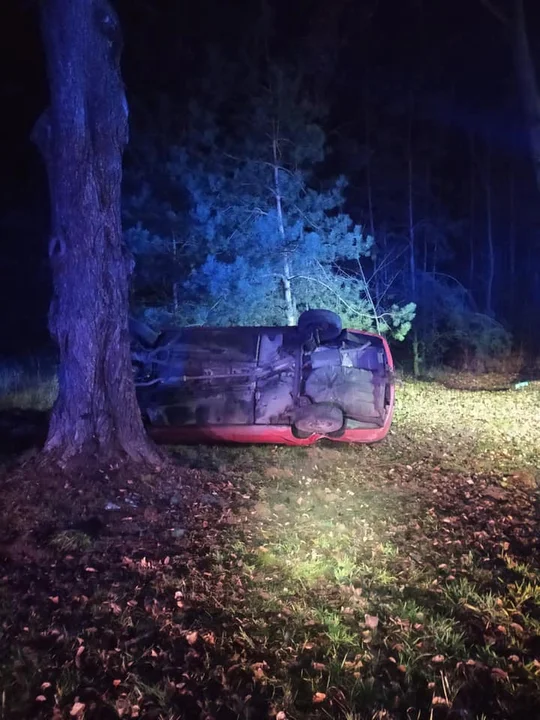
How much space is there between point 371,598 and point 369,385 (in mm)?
3922

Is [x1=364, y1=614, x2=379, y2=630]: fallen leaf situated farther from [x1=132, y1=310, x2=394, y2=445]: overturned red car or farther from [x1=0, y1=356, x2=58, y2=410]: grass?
[x1=0, y1=356, x2=58, y2=410]: grass

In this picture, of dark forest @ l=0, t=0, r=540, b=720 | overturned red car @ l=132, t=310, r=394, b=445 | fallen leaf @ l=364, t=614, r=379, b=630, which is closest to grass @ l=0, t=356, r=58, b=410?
dark forest @ l=0, t=0, r=540, b=720

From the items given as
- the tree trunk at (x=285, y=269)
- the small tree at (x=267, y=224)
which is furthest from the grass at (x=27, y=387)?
the tree trunk at (x=285, y=269)

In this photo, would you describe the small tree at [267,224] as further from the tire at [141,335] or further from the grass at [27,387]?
the tire at [141,335]

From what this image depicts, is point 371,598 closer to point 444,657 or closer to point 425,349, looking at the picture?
point 444,657

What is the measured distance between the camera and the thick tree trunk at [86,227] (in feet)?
20.1

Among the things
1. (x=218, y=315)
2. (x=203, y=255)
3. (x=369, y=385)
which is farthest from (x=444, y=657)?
(x=203, y=255)

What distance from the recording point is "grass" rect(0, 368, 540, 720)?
3.21 m

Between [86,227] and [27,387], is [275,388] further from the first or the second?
[27,387]

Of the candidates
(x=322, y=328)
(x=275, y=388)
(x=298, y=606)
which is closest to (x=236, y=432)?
(x=275, y=388)

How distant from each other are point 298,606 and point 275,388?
4.07m

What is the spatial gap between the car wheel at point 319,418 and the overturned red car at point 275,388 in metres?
0.01

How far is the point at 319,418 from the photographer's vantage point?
7562mm

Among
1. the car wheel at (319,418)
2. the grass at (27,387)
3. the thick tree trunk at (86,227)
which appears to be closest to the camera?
the thick tree trunk at (86,227)
